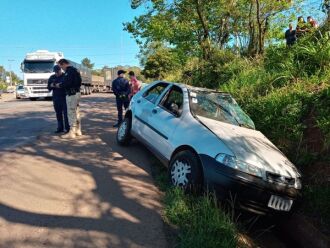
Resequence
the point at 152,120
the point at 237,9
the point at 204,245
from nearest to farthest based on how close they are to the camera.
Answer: the point at 204,245
the point at 152,120
the point at 237,9

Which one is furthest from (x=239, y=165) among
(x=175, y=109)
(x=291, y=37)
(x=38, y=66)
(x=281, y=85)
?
(x=38, y=66)

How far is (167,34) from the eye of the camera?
22.8m

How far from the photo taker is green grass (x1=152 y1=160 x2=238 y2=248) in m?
3.83

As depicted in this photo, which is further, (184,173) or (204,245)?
(184,173)

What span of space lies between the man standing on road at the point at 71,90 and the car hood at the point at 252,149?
160 inches

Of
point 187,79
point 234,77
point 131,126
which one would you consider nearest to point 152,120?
point 131,126

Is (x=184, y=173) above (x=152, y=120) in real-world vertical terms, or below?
below

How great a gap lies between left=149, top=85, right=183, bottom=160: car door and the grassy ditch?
3.83 feet

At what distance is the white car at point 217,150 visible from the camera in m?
4.71

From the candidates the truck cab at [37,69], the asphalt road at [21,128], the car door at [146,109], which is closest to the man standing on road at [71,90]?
the asphalt road at [21,128]

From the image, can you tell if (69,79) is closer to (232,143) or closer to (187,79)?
(232,143)

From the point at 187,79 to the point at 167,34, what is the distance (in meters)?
6.92

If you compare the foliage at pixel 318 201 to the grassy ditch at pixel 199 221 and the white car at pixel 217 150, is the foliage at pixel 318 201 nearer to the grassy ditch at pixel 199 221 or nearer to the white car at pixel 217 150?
the white car at pixel 217 150

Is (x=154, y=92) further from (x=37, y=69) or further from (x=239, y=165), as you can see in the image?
(x=37, y=69)
